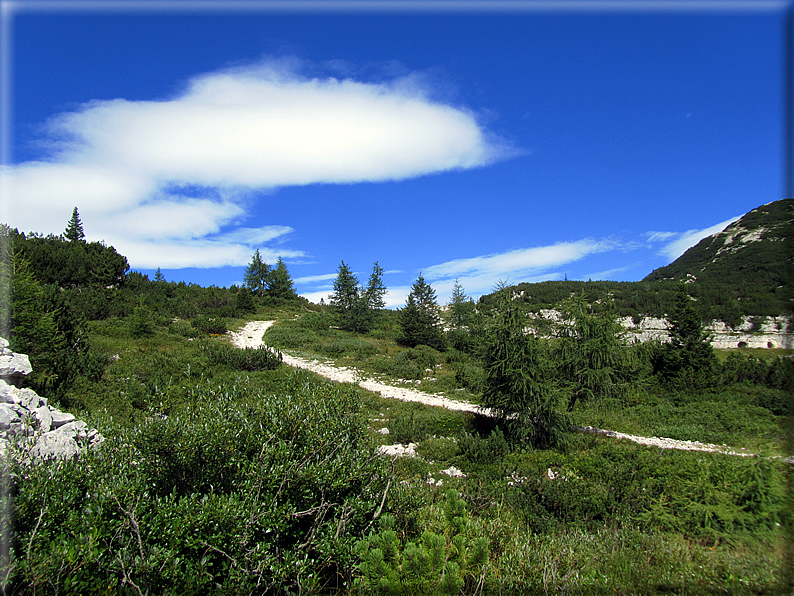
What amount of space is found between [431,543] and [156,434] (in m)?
3.41

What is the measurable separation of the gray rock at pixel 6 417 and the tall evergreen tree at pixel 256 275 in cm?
4767

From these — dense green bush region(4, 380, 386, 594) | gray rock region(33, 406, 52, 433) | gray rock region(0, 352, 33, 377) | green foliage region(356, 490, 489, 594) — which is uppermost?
gray rock region(0, 352, 33, 377)

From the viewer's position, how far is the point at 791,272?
9.73ft

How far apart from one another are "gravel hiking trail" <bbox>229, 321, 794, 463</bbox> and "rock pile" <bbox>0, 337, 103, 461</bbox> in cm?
786

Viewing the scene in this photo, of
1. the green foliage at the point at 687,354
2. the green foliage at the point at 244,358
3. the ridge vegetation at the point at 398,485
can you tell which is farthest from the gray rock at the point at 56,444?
the green foliage at the point at 687,354

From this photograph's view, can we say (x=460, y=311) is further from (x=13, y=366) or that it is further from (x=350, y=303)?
(x=13, y=366)

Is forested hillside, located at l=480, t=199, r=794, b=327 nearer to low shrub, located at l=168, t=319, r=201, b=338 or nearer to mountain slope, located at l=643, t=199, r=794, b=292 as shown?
mountain slope, located at l=643, t=199, r=794, b=292

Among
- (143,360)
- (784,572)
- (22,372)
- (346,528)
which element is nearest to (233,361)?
(143,360)

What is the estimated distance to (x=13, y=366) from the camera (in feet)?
24.5

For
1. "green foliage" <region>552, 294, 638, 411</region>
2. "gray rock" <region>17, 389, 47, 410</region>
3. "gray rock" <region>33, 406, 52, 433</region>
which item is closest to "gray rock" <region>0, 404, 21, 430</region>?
"gray rock" <region>33, 406, 52, 433</region>

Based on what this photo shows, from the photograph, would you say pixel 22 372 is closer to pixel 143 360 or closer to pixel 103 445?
pixel 103 445

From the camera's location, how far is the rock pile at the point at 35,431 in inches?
169

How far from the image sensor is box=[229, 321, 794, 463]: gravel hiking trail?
36.6ft

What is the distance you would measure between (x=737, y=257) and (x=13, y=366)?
6443 cm
